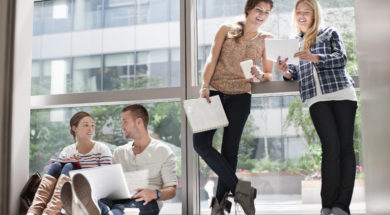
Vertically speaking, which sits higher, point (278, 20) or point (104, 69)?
point (278, 20)

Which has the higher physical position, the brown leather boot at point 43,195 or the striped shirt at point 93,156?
the striped shirt at point 93,156

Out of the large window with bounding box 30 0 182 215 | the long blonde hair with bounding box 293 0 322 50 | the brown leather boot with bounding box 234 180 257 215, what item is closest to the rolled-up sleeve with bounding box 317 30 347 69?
the long blonde hair with bounding box 293 0 322 50

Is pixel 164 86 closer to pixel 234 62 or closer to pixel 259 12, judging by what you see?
pixel 234 62

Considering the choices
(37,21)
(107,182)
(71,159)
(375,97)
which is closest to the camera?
(375,97)

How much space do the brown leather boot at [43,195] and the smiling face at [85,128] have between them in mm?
414

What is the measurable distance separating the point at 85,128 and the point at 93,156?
10.1 inches

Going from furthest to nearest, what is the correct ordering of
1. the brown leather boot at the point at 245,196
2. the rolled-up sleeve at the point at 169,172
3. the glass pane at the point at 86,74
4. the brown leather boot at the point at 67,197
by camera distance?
1. the glass pane at the point at 86,74
2. the rolled-up sleeve at the point at 169,172
3. the brown leather boot at the point at 245,196
4. the brown leather boot at the point at 67,197

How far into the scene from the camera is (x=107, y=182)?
2475 millimetres

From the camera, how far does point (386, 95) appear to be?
233 mm

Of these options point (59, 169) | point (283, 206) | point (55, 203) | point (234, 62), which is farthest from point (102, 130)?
point (283, 206)

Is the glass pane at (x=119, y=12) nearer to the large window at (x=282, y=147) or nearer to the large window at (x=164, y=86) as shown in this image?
the large window at (x=164, y=86)

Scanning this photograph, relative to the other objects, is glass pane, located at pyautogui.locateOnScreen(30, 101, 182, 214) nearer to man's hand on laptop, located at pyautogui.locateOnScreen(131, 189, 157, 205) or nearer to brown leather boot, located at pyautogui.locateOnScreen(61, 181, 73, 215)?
man's hand on laptop, located at pyautogui.locateOnScreen(131, 189, 157, 205)

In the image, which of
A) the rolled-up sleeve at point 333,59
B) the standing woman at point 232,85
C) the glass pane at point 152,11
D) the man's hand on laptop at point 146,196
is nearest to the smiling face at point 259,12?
the standing woman at point 232,85

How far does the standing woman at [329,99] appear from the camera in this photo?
230 cm
